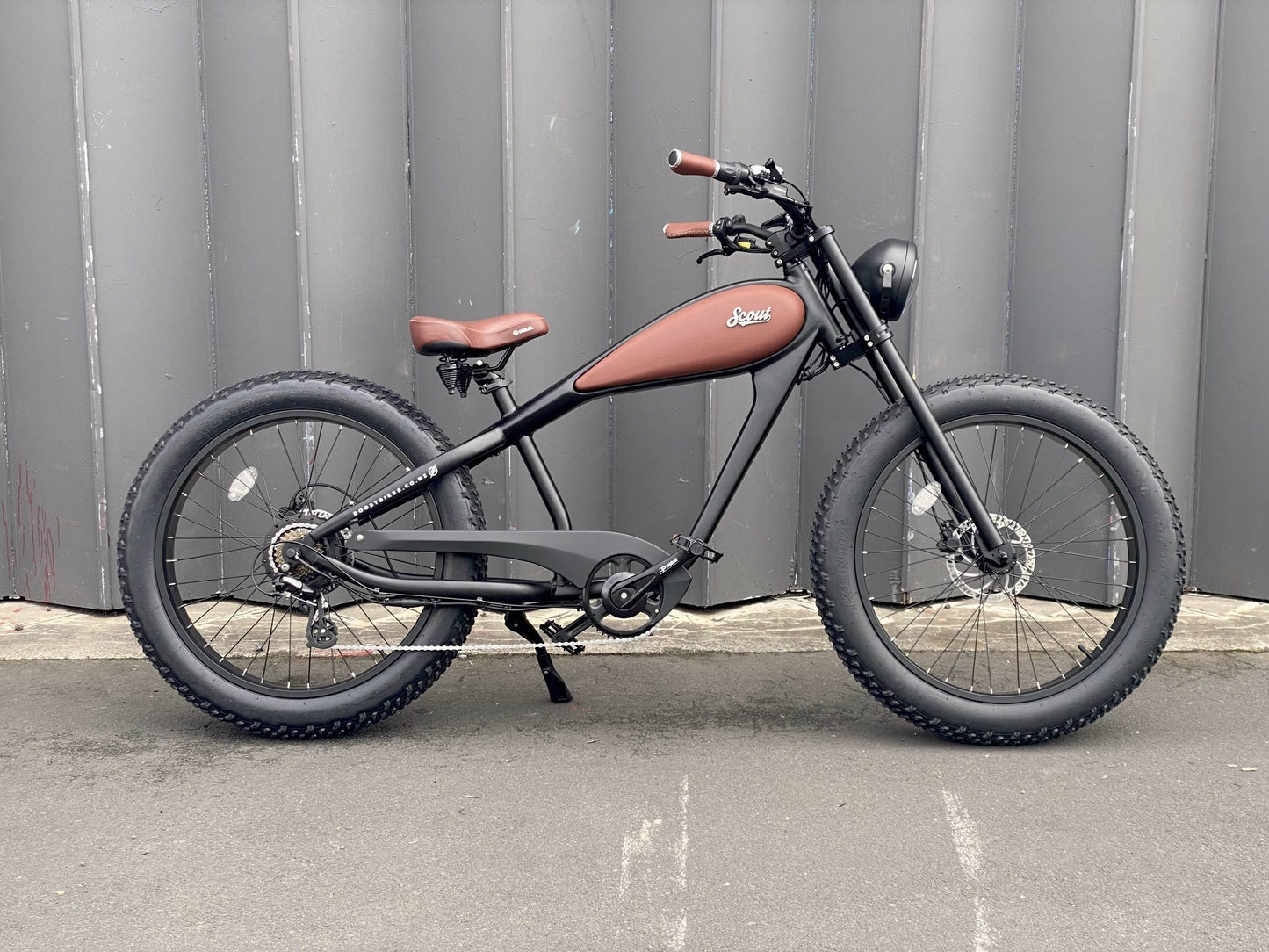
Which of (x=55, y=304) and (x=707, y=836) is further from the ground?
(x=55, y=304)

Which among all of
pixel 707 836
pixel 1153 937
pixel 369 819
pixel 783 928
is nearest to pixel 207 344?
pixel 369 819

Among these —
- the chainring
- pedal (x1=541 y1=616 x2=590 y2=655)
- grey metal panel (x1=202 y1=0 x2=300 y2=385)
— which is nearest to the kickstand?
pedal (x1=541 y1=616 x2=590 y2=655)

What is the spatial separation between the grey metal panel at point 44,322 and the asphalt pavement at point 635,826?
782mm

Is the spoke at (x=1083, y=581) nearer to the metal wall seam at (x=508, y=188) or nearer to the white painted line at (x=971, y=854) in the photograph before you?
the white painted line at (x=971, y=854)

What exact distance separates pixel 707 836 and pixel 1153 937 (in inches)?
33.6

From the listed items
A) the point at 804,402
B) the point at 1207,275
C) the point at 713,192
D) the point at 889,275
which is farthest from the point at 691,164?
the point at 1207,275

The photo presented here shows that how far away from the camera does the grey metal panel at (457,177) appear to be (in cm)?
387

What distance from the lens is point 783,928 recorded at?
6.94 ft

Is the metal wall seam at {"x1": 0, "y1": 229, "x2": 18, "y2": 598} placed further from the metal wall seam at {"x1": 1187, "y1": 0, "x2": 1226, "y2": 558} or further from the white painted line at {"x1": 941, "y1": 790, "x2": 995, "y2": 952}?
the metal wall seam at {"x1": 1187, "y1": 0, "x2": 1226, "y2": 558}

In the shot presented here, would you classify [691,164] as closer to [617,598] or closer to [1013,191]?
[617,598]

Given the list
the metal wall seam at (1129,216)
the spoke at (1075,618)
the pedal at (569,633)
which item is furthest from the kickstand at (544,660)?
the metal wall seam at (1129,216)

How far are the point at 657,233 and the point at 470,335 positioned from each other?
1172 millimetres

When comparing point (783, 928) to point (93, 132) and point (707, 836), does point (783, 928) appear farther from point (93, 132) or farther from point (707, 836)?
point (93, 132)

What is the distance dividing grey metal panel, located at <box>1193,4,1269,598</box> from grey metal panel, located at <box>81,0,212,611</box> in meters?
3.41
